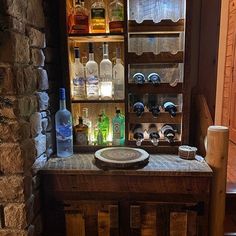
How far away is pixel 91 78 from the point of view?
1.57 m

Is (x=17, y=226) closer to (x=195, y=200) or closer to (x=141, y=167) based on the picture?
(x=141, y=167)

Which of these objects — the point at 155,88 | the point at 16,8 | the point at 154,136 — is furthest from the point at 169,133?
the point at 16,8

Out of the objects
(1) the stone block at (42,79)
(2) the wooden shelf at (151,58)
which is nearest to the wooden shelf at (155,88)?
(2) the wooden shelf at (151,58)

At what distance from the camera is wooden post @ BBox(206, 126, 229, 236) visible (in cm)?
137

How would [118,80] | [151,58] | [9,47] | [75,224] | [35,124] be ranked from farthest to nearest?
[118,80], [151,58], [75,224], [35,124], [9,47]

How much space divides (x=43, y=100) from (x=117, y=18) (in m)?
0.66

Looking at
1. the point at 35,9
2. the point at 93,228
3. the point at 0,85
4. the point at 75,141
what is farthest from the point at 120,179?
the point at 35,9

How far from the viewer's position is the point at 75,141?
1.62m

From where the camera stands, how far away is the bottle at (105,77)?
1582 mm

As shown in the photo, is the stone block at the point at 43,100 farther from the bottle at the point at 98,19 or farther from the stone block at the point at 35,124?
the bottle at the point at 98,19

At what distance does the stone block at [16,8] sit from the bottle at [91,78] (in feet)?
1.69

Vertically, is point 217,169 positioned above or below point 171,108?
below

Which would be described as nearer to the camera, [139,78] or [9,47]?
[9,47]

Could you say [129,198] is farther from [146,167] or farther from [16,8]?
[16,8]
